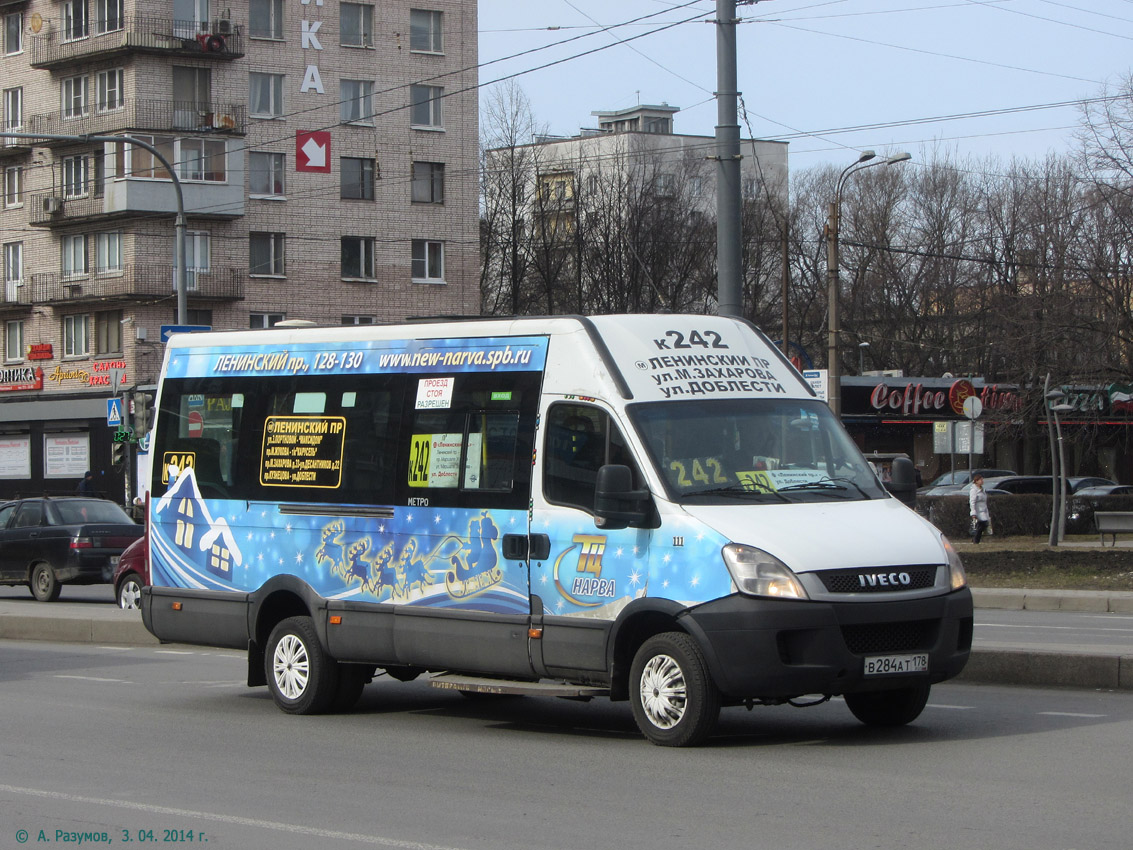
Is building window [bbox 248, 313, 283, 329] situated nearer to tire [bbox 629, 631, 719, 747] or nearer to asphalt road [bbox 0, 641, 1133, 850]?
asphalt road [bbox 0, 641, 1133, 850]

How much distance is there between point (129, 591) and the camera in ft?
70.9

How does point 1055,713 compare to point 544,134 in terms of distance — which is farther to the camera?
point 544,134

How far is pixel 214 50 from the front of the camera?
2303 inches

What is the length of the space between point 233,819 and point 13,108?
5966cm

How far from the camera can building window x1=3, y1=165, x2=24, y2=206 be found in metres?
62.2

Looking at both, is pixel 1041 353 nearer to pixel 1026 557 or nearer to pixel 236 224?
pixel 1026 557

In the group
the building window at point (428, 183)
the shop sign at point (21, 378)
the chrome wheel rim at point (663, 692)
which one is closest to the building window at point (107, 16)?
the building window at point (428, 183)

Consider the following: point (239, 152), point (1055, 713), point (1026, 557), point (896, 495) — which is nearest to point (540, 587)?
point (896, 495)

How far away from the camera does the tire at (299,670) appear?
36.7ft

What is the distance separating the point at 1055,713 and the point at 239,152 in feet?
173

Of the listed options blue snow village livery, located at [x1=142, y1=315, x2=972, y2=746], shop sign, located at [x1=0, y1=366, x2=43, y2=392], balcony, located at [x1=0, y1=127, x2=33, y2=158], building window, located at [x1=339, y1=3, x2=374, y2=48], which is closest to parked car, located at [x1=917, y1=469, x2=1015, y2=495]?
building window, located at [x1=339, y1=3, x2=374, y2=48]

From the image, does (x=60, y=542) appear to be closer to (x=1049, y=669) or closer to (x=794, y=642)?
(x=1049, y=669)

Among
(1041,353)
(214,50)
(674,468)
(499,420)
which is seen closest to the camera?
(674,468)

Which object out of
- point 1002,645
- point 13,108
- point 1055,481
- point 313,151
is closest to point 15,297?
point 13,108
